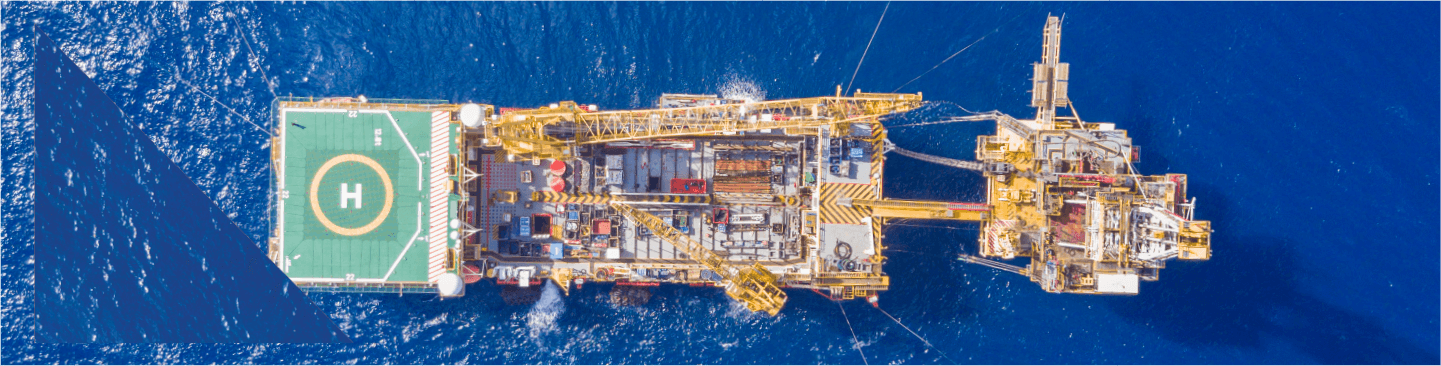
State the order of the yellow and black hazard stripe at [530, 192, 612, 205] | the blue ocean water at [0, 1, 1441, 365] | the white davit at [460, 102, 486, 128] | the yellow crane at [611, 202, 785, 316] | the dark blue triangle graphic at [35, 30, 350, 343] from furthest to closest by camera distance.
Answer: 1. the blue ocean water at [0, 1, 1441, 365]
2. the dark blue triangle graphic at [35, 30, 350, 343]
3. the yellow and black hazard stripe at [530, 192, 612, 205]
4. the yellow crane at [611, 202, 785, 316]
5. the white davit at [460, 102, 486, 128]

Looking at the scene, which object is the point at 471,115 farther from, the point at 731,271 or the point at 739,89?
the point at 731,271

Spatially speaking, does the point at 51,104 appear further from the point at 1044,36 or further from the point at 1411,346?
the point at 1411,346

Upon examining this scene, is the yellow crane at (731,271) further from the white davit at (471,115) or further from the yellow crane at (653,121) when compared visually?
the white davit at (471,115)

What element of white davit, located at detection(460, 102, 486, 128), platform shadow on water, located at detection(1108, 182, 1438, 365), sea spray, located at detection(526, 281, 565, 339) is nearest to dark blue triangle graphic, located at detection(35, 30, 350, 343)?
sea spray, located at detection(526, 281, 565, 339)

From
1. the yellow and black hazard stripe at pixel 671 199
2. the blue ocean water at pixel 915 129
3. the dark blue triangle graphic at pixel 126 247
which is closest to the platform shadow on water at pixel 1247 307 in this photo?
the blue ocean water at pixel 915 129

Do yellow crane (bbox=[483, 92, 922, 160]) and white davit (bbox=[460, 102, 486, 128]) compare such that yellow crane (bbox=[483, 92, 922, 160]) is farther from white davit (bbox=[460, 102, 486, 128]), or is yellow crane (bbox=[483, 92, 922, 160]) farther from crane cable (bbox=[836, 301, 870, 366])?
crane cable (bbox=[836, 301, 870, 366])

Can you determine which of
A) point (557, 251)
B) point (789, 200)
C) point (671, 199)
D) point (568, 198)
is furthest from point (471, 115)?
point (789, 200)
